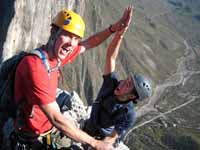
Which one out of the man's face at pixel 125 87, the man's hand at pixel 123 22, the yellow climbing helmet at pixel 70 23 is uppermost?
the yellow climbing helmet at pixel 70 23

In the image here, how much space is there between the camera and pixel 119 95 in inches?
508

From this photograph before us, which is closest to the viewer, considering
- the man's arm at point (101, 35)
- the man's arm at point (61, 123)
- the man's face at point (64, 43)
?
the man's arm at point (61, 123)

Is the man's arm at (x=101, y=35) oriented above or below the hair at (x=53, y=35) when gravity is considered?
below

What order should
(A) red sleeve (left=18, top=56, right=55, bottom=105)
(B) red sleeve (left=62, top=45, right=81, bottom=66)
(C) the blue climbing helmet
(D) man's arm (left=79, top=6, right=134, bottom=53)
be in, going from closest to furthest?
1. (A) red sleeve (left=18, top=56, right=55, bottom=105)
2. (B) red sleeve (left=62, top=45, right=81, bottom=66)
3. (C) the blue climbing helmet
4. (D) man's arm (left=79, top=6, right=134, bottom=53)

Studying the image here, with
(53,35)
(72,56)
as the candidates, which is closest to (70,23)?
(53,35)

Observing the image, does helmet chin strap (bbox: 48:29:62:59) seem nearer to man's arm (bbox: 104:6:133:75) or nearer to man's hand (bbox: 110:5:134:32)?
man's hand (bbox: 110:5:134:32)

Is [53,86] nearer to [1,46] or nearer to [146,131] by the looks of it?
[1,46]

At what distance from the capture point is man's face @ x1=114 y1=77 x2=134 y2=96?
12.6 metres

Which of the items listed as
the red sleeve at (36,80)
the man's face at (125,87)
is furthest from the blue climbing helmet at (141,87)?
the red sleeve at (36,80)

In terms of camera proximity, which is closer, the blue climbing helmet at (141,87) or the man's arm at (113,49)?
the blue climbing helmet at (141,87)

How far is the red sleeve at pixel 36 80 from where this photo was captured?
8914mm

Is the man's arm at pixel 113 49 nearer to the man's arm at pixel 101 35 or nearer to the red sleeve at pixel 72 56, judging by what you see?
the man's arm at pixel 101 35

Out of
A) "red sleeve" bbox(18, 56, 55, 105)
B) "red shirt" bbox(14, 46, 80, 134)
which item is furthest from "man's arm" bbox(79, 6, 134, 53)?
"red sleeve" bbox(18, 56, 55, 105)

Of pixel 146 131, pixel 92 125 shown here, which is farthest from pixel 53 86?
pixel 146 131
